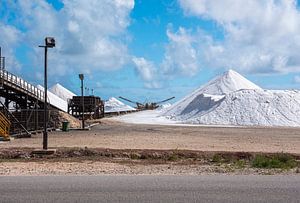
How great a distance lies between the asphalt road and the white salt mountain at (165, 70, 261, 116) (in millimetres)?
66281

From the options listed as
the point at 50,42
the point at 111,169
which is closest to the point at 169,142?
the point at 50,42

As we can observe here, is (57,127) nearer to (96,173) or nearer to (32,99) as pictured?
(32,99)

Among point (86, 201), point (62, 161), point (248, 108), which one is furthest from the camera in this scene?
point (248, 108)

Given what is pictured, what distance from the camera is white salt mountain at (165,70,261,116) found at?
80244 millimetres

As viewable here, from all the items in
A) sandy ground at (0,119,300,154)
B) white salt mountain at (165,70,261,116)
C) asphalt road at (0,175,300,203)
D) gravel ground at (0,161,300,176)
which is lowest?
asphalt road at (0,175,300,203)

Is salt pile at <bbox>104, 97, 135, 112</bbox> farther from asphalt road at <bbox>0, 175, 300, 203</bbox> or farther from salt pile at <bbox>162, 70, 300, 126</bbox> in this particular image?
asphalt road at <bbox>0, 175, 300, 203</bbox>

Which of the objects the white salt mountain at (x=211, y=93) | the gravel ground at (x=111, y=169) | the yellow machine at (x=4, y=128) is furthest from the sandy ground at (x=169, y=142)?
the white salt mountain at (x=211, y=93)

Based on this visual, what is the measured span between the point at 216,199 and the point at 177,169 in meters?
5.44

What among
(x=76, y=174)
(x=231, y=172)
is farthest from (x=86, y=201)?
(x=231, y=172)

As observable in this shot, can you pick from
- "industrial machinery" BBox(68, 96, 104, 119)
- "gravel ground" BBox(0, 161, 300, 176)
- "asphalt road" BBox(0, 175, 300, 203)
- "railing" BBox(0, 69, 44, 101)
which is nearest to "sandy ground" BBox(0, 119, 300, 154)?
"railing" BBox(0, 69, 44, 101)

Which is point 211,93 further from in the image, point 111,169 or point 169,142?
point 111,169

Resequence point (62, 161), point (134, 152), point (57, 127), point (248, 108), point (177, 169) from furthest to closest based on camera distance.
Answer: point (248, 108) < point (57, 127) < point (134, 152) < point (62, 161) < point (177, 169)

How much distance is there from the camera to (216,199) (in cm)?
869

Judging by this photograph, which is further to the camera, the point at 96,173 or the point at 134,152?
the point at 134,152
